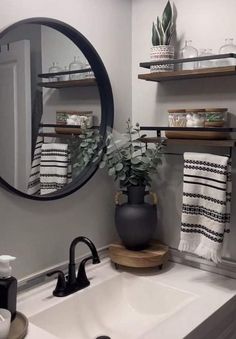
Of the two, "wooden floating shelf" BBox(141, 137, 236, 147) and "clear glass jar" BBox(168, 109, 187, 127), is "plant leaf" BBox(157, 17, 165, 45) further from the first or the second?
"wooden floating shelf" BBox(141, 137, 236, 147)

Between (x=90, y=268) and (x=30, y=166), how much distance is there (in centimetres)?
54

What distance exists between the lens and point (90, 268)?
5.27 feet

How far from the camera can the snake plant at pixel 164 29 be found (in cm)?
153

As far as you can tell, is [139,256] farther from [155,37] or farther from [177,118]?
[155,37]

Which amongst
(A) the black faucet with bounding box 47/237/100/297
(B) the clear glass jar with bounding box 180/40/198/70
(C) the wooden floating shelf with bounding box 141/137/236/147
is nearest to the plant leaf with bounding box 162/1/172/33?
(B) the clear glass jar with bounding box 180/40/198/70

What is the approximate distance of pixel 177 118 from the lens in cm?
149

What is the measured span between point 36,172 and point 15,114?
0.24 metres

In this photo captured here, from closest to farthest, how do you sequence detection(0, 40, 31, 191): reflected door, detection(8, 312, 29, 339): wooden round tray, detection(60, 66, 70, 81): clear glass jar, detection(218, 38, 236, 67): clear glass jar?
1. detection(8, 312, 29, 339): wooden round tray
2. detection(0, 40, 31, 191): reflected door
3. detection(218, 38, 236, 67): clear glass jar
4. detection(60, 66, 70, 81): clear glass jar

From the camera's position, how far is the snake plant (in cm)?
153

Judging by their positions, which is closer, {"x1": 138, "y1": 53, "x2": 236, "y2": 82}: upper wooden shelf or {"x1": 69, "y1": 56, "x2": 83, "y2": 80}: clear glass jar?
{"x1": 138, "y1": 53, "x2": 236, "y2": 82}: upper wooden shelf

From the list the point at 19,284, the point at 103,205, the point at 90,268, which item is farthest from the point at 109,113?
the point at 19,284

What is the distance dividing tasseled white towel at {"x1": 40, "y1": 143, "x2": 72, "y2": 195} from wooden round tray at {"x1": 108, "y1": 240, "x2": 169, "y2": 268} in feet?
1.22

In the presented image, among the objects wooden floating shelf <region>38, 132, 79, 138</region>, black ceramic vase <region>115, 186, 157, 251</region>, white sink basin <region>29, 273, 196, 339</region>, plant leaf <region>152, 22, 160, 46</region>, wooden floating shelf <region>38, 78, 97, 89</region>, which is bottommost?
white sink basin <region>29, 273, 196, 339</region>

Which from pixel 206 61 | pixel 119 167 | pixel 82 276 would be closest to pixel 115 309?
pixel 82 276
